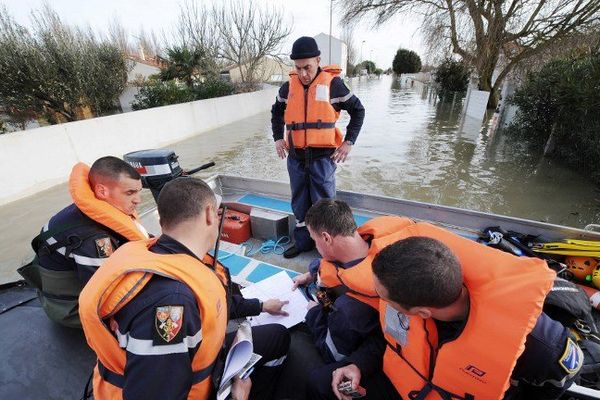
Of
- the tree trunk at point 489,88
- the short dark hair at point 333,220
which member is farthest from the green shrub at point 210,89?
the short dark hair at point 333,220

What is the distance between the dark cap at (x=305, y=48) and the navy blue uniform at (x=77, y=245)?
5.74 ft

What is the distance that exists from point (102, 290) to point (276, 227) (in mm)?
2185

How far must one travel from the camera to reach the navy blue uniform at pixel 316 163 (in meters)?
2.47

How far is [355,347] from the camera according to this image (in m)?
1.47

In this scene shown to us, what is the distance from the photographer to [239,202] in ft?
11.3

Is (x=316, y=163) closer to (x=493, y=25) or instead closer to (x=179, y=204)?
(x=179, y=204)

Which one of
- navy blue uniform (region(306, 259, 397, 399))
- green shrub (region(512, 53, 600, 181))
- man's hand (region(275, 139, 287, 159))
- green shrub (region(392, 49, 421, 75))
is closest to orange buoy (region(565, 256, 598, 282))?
navy blue uniform (region(306, 259, 397, 399))

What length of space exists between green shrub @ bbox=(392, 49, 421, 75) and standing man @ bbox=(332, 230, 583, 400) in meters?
51.4

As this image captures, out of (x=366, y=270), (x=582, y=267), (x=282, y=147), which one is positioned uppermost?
(x=282, y=147)

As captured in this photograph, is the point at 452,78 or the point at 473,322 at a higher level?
the point at 473,322

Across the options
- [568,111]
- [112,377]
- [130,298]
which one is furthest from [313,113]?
[568,111]

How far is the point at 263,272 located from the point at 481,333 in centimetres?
187

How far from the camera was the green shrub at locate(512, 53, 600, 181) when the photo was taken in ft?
17.8

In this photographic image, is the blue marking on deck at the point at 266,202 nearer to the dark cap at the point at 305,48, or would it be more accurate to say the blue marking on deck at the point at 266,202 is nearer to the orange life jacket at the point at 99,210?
the dark cap at the point at 305,48
